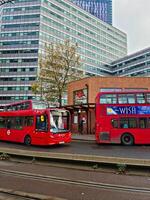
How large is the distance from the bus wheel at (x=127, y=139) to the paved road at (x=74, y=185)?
26.8 ft

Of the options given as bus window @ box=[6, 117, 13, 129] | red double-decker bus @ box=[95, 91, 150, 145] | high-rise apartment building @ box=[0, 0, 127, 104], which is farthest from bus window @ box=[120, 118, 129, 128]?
high-rise apartment building @ box=[0, 0, 127, 104]

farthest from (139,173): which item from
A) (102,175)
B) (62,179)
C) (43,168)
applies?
(43,168)

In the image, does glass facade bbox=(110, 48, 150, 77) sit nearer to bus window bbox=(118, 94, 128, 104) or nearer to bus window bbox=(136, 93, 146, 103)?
bus window bbox=(136, 93, 146, 103)

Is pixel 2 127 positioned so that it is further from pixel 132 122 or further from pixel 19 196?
pixel 19 196

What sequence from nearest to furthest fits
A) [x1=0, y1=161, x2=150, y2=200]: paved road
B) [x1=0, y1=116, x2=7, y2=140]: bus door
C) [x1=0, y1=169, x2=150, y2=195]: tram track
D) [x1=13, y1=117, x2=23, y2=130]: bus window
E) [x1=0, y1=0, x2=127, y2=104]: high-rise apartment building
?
[x1=0, y1=161, x2=150, y2=200]: paved road → [x1=0, y1=169, x2=150, y2=195]: tram track → [x1=13, y1=117, x2=23, y2=130]: bus window → [x1=0, y1=116, x2=7, y2=140]: bus door → [x1=0, y1=0, x2=127, y2=104]: high-rise apartment building

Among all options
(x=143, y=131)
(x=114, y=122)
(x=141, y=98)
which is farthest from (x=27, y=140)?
(x=141, y=98)

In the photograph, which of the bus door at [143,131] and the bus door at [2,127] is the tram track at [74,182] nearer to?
the bus door at [143,131]

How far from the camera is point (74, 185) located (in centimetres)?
719

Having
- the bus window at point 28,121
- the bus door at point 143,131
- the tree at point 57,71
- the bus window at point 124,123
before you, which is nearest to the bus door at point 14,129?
the bus window at point 28,121

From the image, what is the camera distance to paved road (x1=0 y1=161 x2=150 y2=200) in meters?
6.18

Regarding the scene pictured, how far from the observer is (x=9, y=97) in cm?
7050

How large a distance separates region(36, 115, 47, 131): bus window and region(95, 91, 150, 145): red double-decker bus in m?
4.35

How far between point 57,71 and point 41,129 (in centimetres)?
1805

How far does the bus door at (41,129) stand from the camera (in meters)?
15.8
